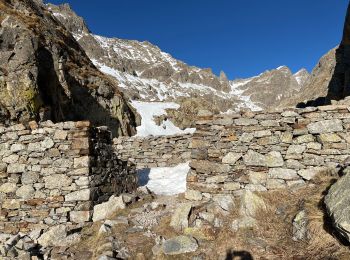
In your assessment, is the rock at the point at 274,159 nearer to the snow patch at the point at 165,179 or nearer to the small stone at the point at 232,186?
the small stone at the point at 232,186

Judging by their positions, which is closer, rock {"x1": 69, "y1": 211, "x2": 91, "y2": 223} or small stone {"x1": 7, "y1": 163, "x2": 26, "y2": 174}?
rock {"x1": 69, "y1": 211, "x2": 91, "y2": 223}

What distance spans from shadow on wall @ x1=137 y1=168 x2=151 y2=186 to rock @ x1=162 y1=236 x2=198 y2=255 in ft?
17.9

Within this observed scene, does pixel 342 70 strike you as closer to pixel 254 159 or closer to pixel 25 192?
pixel 254 159

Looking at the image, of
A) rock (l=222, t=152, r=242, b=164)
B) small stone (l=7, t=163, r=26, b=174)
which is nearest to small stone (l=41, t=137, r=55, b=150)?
small stone (l=7, t=163, r=26, b=174)

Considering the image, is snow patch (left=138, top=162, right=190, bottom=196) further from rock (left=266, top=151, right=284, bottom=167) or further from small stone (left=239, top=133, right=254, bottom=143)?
rock (left=266, top=151, right=284, bottom=167)

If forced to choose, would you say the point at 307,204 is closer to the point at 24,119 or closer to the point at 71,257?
the point at 71,257

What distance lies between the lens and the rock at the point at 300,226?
520 cm

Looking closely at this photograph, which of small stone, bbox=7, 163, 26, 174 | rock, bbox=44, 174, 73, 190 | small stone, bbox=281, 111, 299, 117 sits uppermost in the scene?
small stone, bbox=281, 111, 299, 117

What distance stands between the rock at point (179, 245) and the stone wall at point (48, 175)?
266cm

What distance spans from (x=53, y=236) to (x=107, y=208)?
4.34 ft

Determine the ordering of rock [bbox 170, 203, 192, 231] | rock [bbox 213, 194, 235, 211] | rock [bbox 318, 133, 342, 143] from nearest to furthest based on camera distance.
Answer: rock [bbox 170, 203, 192, 231] → rock [bbox 213, 194, 235, 211] → rock [bbox 318, 133, 342, 143]

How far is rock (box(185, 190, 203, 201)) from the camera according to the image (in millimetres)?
7977

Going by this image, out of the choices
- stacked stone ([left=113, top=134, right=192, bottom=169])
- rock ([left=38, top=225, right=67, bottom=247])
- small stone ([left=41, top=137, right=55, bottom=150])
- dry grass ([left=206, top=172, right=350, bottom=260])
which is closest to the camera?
dry grass ([left=206, top=172, right=350, bottom=260])

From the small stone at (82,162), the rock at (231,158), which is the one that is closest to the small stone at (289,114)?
the rock at (231,158)
